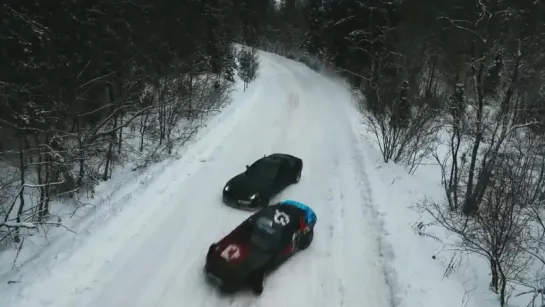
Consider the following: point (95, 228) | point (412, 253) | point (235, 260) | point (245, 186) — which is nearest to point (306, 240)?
point (235, 260)

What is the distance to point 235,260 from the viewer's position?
25.9 ft

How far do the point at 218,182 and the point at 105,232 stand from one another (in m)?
4.47

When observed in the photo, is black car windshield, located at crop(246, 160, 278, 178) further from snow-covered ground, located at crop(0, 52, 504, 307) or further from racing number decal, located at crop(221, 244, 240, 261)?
racing number decal, located at crop(221, 244, 240, 261)

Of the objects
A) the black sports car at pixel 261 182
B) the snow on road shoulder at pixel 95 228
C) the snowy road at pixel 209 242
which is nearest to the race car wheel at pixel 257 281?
the snowy road at pixel 209 242

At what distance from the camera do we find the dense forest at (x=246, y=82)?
10250 mm

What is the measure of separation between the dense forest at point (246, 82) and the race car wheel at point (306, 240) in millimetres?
2995

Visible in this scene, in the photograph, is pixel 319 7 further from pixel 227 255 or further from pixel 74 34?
pixel 227 255

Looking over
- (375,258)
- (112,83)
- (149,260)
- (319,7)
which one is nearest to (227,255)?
(149,260)

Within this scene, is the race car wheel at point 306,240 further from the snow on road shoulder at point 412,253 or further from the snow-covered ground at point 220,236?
the snow on road shoulder at point 412,253

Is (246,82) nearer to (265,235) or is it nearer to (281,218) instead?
(281,218)

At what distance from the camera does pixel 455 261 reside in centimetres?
896

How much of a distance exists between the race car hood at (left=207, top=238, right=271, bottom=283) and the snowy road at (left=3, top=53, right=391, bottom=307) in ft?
1.73

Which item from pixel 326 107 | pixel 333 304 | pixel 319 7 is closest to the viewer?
pixel 333 304

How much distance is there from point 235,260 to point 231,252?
9.0 inches
